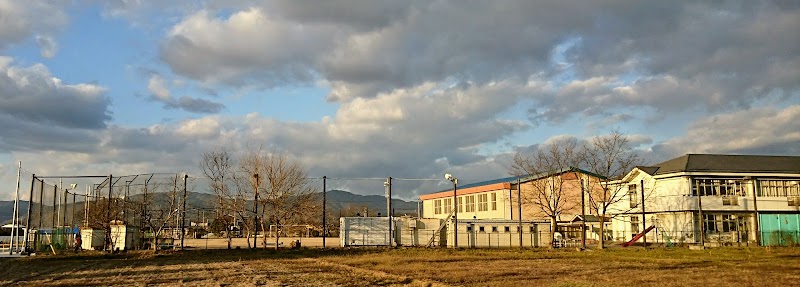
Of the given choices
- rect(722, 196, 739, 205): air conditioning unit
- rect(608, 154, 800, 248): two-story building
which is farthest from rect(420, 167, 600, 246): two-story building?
rect(722, 196, 739, 205): air conditioning unit

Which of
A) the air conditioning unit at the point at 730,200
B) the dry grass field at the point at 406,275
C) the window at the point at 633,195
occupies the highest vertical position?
the window at the point at 633,195

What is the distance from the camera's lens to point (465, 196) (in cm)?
6750

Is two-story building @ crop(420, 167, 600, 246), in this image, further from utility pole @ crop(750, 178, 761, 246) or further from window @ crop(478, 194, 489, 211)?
utility pole @ crop(750, 178, 761, 246)

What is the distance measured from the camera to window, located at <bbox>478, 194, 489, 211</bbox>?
205 ft

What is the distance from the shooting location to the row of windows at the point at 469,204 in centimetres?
6172

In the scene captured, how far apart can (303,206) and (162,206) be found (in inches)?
367

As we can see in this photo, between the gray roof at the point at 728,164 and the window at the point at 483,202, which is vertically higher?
the gray roof at the point at 728,164

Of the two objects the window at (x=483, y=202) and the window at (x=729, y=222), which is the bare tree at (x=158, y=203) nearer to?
the window at (x=483, y=202)

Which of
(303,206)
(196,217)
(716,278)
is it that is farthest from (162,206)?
(716,278)

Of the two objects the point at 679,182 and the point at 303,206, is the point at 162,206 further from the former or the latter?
the point at 679,182

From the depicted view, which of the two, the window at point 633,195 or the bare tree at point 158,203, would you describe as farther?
the window at point 633,195

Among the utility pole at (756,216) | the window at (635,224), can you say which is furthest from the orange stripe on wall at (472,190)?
the utility pole at (756,216)

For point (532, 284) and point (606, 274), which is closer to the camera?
point (532, 284)

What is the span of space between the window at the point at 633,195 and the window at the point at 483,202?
13883 millimetres
